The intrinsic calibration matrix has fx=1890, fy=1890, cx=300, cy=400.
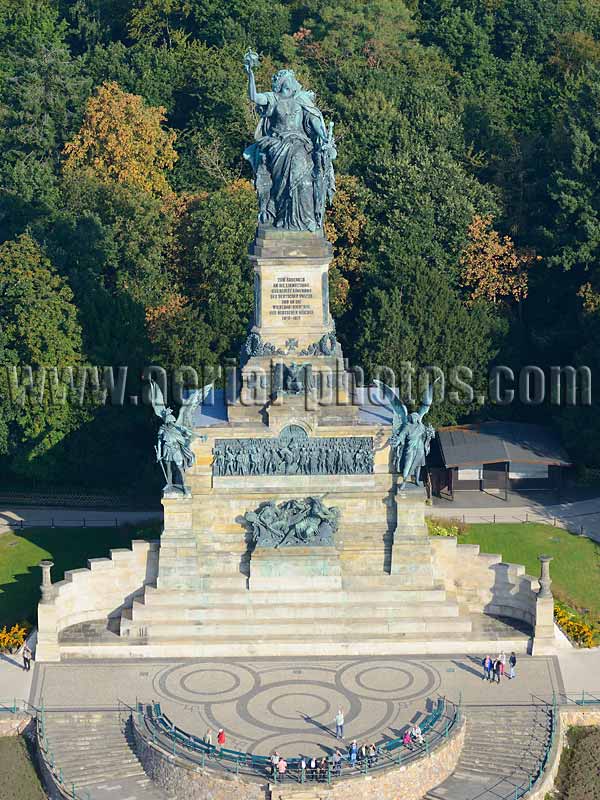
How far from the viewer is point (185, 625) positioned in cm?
7362

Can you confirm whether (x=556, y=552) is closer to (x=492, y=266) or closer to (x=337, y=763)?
(x=492, y=266)

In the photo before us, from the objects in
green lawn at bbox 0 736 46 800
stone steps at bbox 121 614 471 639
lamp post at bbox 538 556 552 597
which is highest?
lamp post at bbox 538 556 552 597

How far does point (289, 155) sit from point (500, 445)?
23290 mm

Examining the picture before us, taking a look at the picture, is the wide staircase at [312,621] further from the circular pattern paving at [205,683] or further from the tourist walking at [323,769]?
the tourist walking at [323,769]

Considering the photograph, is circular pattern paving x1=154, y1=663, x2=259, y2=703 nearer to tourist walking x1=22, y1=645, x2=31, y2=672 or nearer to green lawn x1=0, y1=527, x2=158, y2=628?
tourist walking x1=22, y1=645, x2=31, y2=672

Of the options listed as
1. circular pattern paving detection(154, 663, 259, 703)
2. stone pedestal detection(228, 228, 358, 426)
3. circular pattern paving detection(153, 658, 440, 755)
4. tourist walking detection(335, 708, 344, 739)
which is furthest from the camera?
stone pedestal detection(228, 228, 358, 426)

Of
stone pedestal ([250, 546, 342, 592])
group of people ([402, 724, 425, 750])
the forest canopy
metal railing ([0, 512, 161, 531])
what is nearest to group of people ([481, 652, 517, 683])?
group of people ([402, 724, 425, 750])

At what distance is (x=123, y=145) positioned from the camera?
10631 centimetres

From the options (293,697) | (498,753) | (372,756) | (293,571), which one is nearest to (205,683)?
(293,697)

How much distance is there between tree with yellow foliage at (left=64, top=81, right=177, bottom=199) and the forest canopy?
134mm

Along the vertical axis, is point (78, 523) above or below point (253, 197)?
below

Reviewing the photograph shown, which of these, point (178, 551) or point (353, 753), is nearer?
point (353, 753)

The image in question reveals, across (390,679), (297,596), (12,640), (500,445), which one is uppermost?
(500,445)

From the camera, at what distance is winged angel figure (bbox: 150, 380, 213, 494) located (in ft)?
243
